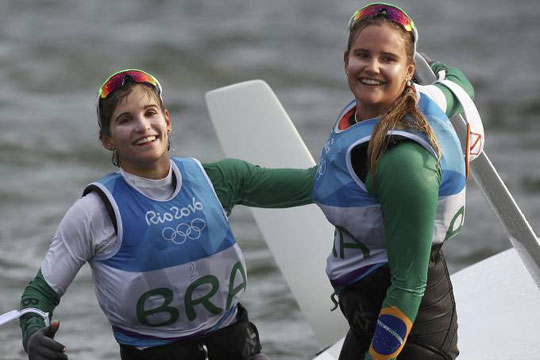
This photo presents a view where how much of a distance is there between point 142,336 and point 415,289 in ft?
1.79

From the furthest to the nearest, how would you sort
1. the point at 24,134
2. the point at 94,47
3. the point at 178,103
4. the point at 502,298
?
the point at 94,47, the point at 178,103, the point at 24,134, the point at 502,298

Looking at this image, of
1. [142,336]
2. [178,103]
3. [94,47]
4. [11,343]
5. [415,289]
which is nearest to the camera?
[415,289]

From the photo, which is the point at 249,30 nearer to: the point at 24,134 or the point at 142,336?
the point at 24,134

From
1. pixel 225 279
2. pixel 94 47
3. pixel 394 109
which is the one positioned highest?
pixel 94 47

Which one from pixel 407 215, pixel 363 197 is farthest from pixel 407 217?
pixel 363 197

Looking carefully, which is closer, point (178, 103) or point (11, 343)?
point (11, 343)

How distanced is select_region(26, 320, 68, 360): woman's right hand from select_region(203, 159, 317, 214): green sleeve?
0.42 metres

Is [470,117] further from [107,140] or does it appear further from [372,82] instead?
[107,140]

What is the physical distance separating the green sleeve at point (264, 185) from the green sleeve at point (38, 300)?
0.36 meters

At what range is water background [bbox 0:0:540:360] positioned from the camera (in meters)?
4.53

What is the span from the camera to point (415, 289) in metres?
1.65

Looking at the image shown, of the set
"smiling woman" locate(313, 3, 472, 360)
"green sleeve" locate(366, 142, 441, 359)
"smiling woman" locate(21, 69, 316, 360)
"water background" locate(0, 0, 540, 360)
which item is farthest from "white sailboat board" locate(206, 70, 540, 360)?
"green sleeve" locate(366, 142, 441, 359)

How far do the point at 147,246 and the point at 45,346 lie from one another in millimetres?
248

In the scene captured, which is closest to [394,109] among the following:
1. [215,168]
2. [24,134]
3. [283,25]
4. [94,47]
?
[215,168]
